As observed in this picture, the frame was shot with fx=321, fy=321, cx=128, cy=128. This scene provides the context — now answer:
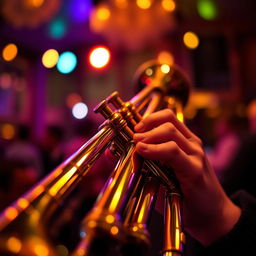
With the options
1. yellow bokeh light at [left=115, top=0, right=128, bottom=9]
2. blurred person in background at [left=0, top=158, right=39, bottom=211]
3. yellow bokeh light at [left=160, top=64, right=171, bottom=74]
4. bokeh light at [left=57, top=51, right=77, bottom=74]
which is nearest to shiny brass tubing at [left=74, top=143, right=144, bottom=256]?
yellow bokeh light at [left=160, top=64, right=171, bottom=74]

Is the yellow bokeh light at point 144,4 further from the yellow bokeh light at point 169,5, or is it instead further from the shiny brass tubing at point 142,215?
the shiny brass tubing at point 142,215

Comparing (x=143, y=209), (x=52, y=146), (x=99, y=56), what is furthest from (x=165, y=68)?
(x=99, y=56)

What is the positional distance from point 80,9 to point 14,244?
3508 millimetres

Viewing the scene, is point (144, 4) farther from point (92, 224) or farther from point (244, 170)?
point (92, 224)

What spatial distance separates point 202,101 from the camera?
364cm

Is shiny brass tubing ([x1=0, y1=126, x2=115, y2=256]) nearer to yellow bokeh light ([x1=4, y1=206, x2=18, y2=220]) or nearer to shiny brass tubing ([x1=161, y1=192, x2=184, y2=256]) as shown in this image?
yellow bokeh light ([x1=4, y1=206, x2=18, y2=220])

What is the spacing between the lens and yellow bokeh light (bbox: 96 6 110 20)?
2.98 metres

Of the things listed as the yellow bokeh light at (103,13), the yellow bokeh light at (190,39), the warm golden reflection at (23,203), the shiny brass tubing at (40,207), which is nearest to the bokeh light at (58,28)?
the yellow bokeh light at (103,13)

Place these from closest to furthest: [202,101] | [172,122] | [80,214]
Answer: [172,122] < [80,214] < [202,101]

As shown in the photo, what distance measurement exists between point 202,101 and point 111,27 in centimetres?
133

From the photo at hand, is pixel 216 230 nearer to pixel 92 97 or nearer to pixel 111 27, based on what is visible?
A: pixel 111 27

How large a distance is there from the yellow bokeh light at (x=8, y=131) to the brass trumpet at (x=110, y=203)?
332 cm

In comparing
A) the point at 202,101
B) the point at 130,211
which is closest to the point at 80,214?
the point at 130,211

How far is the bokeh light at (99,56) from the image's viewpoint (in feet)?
13.1
